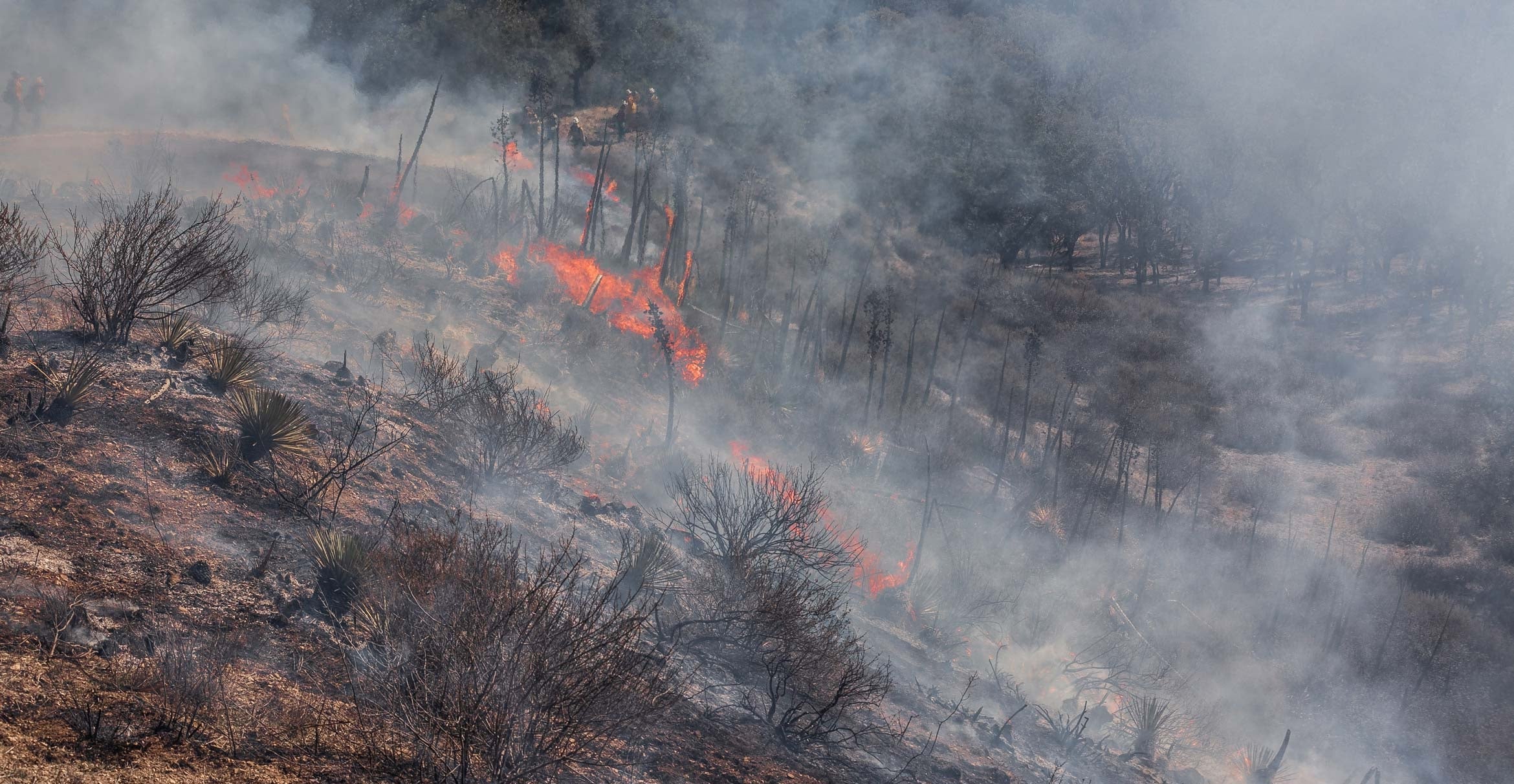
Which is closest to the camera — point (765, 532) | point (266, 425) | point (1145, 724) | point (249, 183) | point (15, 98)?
point (266, 425)

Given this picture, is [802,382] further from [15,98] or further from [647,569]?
[15,98]

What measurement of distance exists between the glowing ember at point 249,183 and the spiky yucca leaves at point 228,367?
45.3ft

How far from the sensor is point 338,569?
719cm

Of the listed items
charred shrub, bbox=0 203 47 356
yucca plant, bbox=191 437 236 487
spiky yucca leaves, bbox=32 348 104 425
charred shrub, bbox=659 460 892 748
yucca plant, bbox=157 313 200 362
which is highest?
charred shrub, bbox=0 203 47 356

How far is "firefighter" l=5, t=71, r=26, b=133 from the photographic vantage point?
23547 mm

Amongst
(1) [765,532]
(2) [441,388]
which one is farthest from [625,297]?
(1) [765,532]

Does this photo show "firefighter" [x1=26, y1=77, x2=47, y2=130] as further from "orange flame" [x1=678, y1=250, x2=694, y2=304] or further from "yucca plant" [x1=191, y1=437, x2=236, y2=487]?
"yucca plant" [x1=191, y1=437, x2=236, y2=487]

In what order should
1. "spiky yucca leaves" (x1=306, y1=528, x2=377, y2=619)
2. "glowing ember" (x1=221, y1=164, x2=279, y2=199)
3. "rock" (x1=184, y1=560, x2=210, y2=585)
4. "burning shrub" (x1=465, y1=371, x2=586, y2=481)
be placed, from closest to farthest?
"rock" (x1=184, y1=560, x2=210, y2=585), "spiky yucca leaves" (x1=306, y1=528, x2=377, y2=619), "burning shrub" (x1=465, y1=371, x2=586, y2=481), "glowing ember" (x1=221, y1=164, x2=279, y2=199)

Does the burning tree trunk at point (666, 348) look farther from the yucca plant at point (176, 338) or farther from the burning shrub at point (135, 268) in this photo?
the burning shrub at point (135, 268)

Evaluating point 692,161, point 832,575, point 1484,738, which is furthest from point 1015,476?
point 692,161

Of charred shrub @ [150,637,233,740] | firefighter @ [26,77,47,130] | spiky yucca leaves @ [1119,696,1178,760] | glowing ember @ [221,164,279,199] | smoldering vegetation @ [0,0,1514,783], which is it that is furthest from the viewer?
firefighter @ [26,77,47,130]

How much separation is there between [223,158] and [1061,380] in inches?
940

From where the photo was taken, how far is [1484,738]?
1827cm

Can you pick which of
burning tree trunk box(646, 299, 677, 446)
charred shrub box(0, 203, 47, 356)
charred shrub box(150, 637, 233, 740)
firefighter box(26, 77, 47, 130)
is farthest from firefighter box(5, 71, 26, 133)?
charred shrub box(150, 637, 233, 740)
